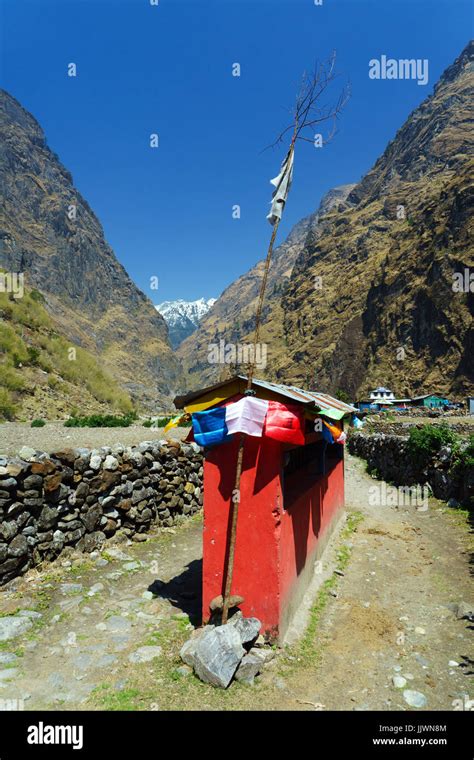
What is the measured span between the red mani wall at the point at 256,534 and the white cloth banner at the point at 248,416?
0.36 m

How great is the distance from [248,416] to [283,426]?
0.48 m

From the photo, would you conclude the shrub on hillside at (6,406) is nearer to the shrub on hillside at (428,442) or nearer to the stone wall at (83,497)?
the stone wall at (83,497)

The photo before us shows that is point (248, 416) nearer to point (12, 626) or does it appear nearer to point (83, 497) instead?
point (12, 626)

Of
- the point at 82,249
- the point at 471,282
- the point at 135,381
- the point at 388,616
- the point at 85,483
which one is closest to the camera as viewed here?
the point at 388,616

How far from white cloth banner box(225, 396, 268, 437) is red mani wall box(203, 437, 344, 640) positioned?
365mm

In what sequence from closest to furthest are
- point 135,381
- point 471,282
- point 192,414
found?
point 192,414 < point 471,282 < point 135,381

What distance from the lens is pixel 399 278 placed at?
8375cm

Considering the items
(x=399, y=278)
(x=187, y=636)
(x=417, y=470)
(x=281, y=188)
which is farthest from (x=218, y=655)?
(x=399, y=278)

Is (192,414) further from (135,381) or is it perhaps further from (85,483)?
(135,381)

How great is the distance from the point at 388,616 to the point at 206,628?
3010 mm

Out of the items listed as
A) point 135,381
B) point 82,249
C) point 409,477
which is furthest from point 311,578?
point 82,249

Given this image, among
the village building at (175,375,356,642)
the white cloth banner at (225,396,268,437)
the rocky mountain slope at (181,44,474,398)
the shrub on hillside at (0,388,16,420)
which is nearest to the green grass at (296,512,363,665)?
the village building at (175,375,356,642)
